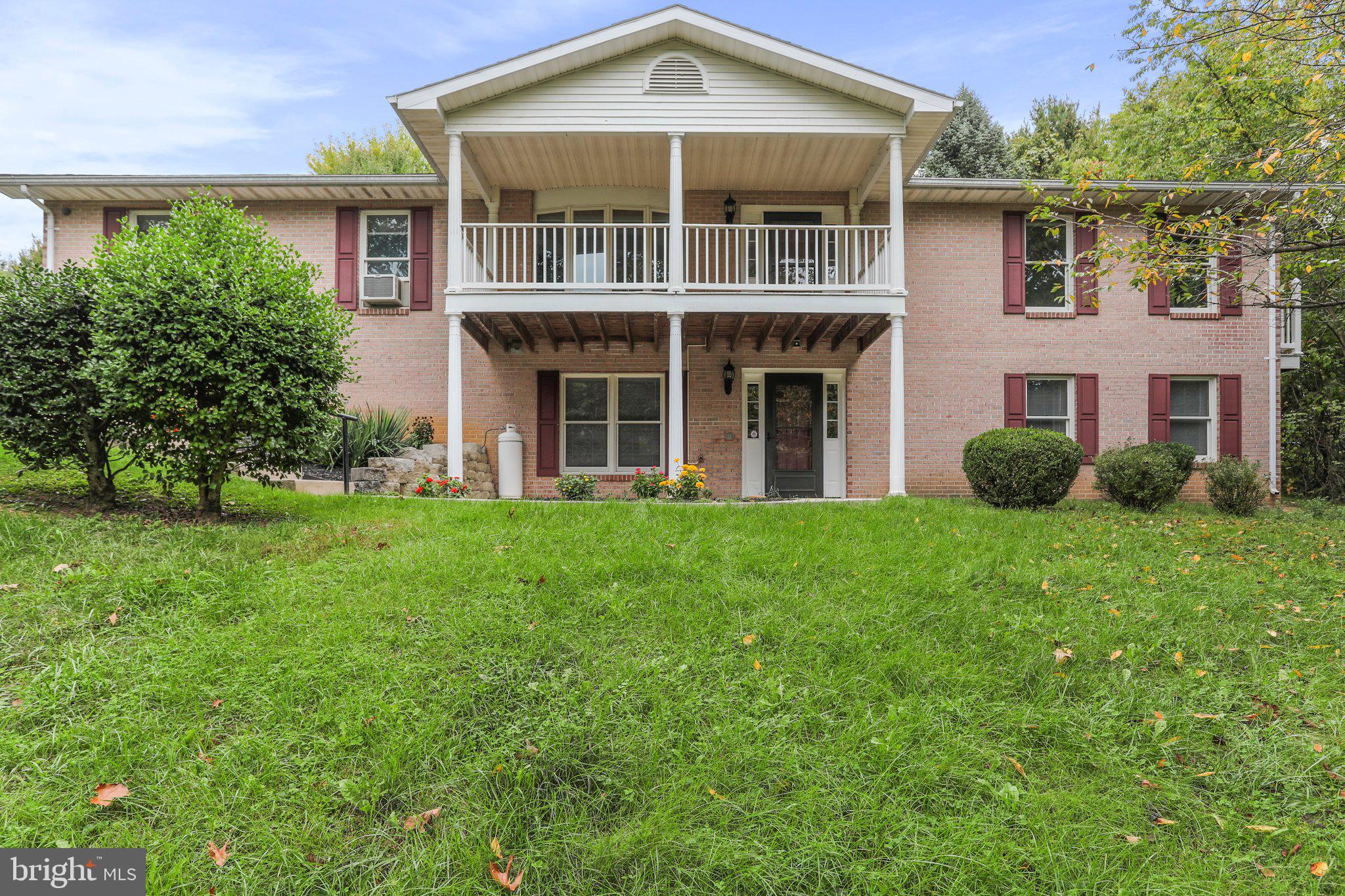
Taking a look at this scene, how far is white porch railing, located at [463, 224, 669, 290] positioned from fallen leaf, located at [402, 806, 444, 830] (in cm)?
748

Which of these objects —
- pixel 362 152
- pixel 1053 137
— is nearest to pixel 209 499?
pixel 362 152

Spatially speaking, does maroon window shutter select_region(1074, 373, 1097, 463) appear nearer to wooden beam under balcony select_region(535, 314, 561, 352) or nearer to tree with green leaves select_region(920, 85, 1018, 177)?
wooden beam under balcony select_region(535, 314, 561, 352)

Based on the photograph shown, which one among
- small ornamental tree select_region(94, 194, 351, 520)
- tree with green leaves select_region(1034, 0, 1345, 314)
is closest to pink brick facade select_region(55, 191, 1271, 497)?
tree with green leaves select_region(1034, 0, 1345, 314)

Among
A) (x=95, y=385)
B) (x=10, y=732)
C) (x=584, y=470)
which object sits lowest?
(x=10, y=732)

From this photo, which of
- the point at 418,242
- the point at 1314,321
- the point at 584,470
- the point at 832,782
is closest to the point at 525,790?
the point at 832,782

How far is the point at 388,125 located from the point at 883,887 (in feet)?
A: 95.4

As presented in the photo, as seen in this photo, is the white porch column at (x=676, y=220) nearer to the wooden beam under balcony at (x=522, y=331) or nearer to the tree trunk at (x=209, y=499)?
the wooden beam under balcony at (x=522, y=331)

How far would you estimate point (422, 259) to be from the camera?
36.4ft

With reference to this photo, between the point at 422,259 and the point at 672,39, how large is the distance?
17.2 ft

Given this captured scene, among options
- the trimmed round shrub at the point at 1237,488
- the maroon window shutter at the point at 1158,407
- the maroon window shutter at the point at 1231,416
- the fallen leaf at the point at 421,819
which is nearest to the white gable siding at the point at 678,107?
the maroon window shutter at the point at 1158,407

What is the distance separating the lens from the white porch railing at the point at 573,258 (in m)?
9.30

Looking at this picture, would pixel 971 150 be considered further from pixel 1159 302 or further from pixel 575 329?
pixel 575 329

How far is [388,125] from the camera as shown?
82.7ft

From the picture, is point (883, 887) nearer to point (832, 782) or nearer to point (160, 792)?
point (832, 782)
